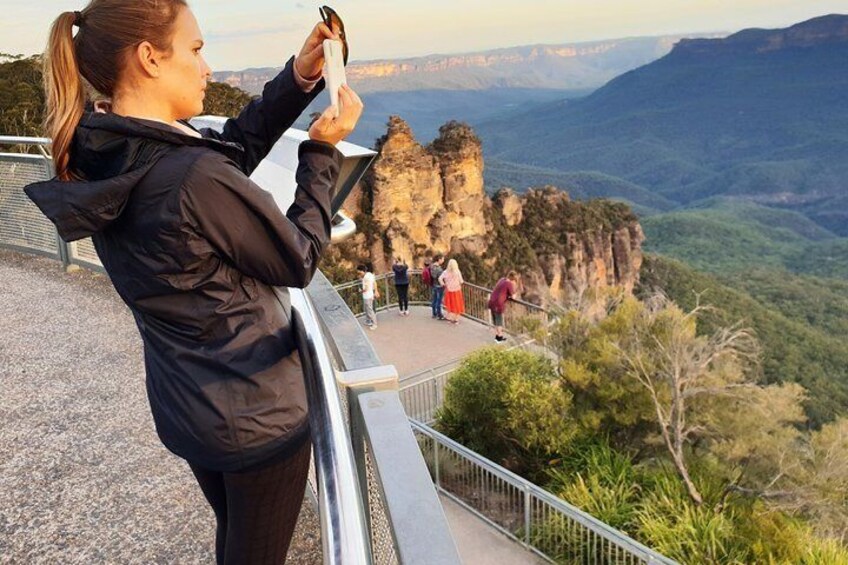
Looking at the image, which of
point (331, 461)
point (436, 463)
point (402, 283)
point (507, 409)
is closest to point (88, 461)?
point (331, 461)

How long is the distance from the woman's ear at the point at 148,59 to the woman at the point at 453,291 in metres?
14.4

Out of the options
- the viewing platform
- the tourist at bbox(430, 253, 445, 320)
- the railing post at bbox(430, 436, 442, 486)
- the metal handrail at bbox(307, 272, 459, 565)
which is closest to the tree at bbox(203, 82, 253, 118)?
the tourist at bbox(430, 253, 445, 320)

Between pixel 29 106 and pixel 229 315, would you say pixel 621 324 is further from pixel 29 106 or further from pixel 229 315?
pixel 29 106

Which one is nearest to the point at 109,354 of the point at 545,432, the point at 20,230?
the point at 20,230

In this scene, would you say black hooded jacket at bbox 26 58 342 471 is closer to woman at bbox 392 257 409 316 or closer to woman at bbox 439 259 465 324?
woman at bbox 439 259 465 324

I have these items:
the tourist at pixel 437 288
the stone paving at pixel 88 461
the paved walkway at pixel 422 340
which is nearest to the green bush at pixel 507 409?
the paved walkway at pixel 422 340

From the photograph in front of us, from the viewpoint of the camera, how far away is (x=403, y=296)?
1817 centimetres

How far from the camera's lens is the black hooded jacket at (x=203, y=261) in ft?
4.12

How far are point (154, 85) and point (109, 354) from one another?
3.04m

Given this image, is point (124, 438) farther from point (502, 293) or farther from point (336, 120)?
point (502, 293)

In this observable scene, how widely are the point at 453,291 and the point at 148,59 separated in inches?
628

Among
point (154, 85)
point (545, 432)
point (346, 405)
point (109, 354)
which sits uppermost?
point (154, 85)

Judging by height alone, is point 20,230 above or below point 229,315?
below

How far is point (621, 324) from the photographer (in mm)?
17922
